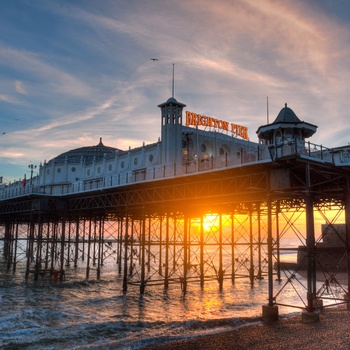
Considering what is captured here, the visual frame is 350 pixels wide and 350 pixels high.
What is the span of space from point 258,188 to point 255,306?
952 centimetres

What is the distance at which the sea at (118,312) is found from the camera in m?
19.5

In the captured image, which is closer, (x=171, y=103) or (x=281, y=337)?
(x=281, y=337)

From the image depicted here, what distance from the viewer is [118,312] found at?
83.7 feet

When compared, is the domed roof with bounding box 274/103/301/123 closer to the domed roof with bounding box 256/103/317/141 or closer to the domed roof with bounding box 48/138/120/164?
the domed roof with bounding box 256/103/317/141

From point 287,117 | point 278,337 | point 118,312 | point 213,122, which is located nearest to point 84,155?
point 213,122

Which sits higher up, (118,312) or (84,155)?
(84,155)

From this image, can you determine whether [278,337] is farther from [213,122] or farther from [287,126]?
[213,122]

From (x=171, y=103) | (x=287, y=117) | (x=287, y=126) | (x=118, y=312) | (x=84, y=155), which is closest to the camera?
(x=118, y=312)

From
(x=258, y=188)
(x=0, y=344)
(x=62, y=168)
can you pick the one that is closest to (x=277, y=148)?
(x=258, y=188)

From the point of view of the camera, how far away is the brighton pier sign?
42.4 m

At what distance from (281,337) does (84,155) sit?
176ft

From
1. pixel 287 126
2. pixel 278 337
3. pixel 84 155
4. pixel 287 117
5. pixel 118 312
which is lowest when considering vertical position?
pixel 118 312

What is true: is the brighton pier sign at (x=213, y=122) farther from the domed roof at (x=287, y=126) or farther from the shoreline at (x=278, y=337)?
the shoreline at (x=278, y=337)

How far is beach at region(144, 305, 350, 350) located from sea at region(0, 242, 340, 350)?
1512 mm
